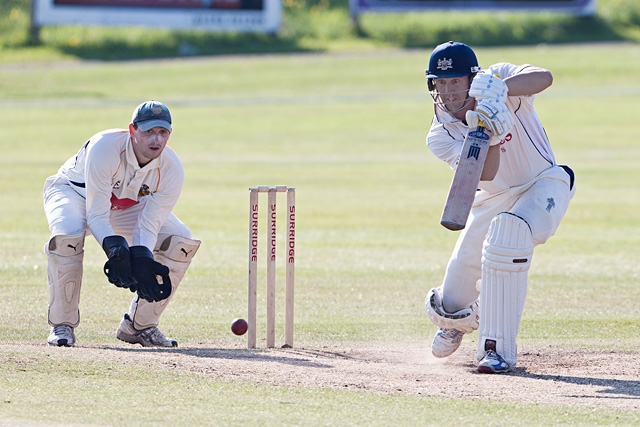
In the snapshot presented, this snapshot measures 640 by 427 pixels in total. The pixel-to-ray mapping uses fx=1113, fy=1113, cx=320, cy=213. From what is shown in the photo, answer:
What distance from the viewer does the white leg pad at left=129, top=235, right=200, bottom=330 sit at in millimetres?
6207

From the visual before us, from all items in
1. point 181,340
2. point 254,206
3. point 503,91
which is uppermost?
point 503,91

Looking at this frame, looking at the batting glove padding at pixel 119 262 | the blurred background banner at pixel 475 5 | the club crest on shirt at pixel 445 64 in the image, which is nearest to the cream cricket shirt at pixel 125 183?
the batting glove padding at pixel 119 262

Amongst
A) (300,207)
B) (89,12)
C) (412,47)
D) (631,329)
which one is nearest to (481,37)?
(412,47)

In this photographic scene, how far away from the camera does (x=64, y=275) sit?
5977mm

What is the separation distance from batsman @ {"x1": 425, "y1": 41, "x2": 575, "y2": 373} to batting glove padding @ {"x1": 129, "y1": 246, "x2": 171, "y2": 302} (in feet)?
4.75

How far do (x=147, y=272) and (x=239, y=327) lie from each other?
32.2 inches

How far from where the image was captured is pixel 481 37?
31.5 metres

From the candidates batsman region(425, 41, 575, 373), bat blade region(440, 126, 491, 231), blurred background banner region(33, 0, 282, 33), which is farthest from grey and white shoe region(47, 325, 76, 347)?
blurred background banner region(33, 0, 282, 33)

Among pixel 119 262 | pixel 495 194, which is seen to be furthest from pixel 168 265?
pixel 495 194

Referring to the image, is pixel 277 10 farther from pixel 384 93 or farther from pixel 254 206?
pixel 254 206

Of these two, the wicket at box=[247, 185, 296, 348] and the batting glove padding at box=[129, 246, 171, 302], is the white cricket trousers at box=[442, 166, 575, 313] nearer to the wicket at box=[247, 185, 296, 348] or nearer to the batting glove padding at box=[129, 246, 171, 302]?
the wicket at box=[247, 185, 296, 348]

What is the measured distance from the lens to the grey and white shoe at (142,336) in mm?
6215

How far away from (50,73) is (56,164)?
12.9m

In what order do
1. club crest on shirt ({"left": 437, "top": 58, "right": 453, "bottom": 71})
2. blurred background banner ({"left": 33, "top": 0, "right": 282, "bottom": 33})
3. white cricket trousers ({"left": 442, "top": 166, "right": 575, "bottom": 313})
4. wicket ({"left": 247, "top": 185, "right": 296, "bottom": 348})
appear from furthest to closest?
blurred background banner ({"left": 33, "top": 0, "right": 282, "bottom": 33}), wicket ({"left": 247, "top": 185, "right": 296, "bottom": 348}), club crest on shirt ({"left": 437, "top": 58, "right": 453, "bottom": 71}), white cricket trousers ({"left": 442, "top": 166, "right": 575, "bottom": 313})
